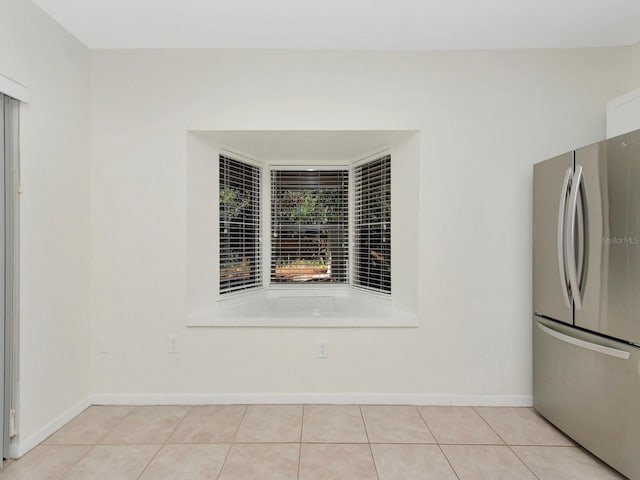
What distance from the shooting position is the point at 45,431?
2238 mm

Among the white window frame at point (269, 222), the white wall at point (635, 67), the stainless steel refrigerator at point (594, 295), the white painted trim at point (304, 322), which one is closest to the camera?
the stainless steel refrigerator at point (594, 295)

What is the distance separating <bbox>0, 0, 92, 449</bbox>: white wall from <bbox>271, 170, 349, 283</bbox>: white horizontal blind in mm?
1695

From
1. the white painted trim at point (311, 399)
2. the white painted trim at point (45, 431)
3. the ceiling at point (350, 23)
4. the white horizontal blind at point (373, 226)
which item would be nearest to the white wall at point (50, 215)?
the white painted trim at point (45, 431)

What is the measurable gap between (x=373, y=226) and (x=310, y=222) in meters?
0.70

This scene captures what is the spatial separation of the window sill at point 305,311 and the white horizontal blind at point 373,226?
0.19 metres

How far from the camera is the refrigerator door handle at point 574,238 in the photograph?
6.80ft

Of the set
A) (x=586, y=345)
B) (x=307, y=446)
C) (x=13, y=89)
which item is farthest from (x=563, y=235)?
(x=13, y=89)

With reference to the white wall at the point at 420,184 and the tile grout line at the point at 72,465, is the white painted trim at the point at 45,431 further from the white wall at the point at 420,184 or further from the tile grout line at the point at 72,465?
the tile grout line at the point at 72,465

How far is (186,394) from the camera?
269 centimetres

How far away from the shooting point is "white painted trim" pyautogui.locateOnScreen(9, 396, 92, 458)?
206 cm

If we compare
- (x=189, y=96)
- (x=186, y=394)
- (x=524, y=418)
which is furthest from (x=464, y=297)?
(x=189, y=96)

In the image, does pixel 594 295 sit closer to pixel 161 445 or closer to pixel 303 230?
pixel 303 230

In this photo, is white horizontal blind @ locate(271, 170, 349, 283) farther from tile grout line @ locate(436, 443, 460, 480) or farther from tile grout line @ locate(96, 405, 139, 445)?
tile grout line @ locate(436, 443, 460, 480)

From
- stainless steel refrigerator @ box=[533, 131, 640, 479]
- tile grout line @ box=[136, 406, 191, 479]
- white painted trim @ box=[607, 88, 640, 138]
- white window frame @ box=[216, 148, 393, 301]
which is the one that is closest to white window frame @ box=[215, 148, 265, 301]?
white window frame @ box=[216, 148, 393, 301]
